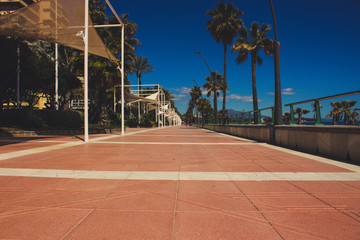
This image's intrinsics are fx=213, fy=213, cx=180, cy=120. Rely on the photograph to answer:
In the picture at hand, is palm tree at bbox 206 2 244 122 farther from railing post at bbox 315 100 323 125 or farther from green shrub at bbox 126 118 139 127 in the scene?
railing post at bbox 315 100 323 125

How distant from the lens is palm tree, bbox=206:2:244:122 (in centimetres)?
2591

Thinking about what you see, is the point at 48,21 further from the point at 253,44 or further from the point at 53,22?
the point at 253,44

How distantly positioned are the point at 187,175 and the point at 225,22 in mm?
26124

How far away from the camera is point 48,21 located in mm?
10516

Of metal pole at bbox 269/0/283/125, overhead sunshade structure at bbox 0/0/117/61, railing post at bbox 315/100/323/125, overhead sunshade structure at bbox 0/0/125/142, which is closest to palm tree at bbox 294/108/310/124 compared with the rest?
railing post at bbox 315/100/323/125

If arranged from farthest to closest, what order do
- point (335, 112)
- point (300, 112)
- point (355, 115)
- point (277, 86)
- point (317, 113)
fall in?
point (277, 86) < point (300, 112) < point (317, 113) < point (335, 112) < point (355, 115)

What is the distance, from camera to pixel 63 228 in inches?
80.6

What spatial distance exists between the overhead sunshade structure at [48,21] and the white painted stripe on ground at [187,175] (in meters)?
7.87

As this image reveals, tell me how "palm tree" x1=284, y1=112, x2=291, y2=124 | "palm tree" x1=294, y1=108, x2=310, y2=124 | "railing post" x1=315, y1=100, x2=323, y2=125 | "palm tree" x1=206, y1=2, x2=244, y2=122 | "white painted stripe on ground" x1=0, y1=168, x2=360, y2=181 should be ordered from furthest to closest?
"palm tree" x1=206, y1=2, x2=244, y2=122
"palm tree" x1=284, y1=112, x2=291, y2=124
"palm tree" x1=294, y1=108, x2=310, y2=124
"railing post" x1=315, y1=100, x2=323, y2=125
"white painted stripe on ground" x1=0, y1=168, x2=360, y2=181

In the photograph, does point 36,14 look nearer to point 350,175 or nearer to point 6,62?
point 6,62

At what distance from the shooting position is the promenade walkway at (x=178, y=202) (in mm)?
2014

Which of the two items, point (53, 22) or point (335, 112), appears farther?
point (53, 22)

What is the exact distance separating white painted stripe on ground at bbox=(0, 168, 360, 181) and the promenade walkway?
0.7 inches

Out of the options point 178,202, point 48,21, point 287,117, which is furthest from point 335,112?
point 48,21
